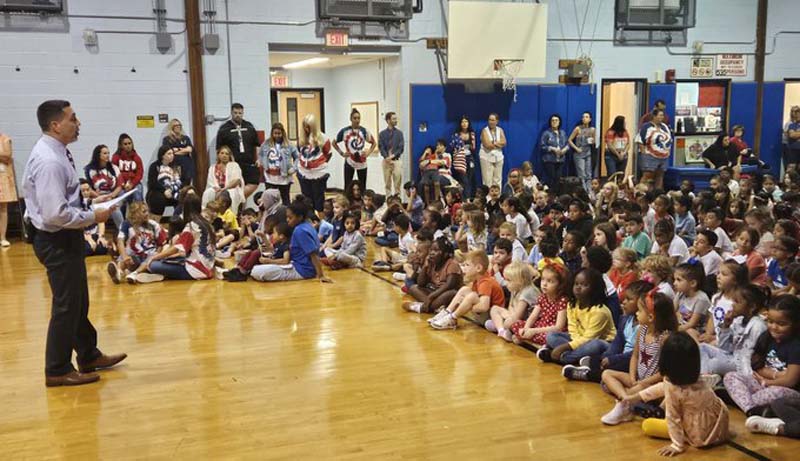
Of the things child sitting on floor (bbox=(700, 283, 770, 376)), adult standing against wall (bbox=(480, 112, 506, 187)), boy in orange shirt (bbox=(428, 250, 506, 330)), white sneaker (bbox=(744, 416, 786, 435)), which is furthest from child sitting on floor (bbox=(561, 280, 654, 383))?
adult standing against wall (bbox=(480, 112, 506, 187))

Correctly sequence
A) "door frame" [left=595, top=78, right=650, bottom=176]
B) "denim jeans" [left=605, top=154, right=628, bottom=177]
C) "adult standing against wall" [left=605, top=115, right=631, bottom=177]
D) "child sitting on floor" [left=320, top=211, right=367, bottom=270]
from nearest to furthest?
"child sitting on floor" [left=320, top=211, right=367, bottom=270] < "adult standing against wall" [left=605, top=115, right=631, bottom=177] < "denim jeans" [left=605, top=154, right=628, bottom=177] < "door frame" [left=595, top=78, right=650, bottom=176]

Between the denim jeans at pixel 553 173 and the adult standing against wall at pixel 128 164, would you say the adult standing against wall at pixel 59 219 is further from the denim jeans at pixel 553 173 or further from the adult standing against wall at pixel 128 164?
the denim jeans at pixel 553 173

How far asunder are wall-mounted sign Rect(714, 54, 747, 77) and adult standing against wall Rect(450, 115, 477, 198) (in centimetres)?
506

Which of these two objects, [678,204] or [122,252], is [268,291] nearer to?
[122,252]

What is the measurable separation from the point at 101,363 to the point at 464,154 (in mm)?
8592

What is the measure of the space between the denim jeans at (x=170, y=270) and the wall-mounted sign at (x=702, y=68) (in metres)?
10.4

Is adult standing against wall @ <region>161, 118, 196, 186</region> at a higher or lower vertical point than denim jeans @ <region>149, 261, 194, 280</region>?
higher

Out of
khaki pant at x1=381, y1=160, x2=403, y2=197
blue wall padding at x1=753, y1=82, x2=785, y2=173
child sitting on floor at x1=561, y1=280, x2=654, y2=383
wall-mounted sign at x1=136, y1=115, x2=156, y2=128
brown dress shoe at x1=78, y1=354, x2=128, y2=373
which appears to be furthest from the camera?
blue wall padding at x1=753, y1=82, x2=785, y2=173

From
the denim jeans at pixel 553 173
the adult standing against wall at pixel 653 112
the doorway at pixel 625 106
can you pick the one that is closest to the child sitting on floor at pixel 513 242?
the denim jeans at pixel 553 173

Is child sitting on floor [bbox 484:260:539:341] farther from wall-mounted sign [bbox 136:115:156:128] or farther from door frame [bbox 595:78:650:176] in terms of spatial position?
door frame [bbox 595:78:650:176]

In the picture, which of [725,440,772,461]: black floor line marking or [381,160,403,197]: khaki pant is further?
[381,160,403,197]: khaki pant

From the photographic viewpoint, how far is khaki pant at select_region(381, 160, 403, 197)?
496 inches

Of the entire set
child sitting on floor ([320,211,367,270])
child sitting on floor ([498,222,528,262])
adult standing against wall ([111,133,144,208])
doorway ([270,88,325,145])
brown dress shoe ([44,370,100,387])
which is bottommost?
brown dress shoe ([44,370,100,387])

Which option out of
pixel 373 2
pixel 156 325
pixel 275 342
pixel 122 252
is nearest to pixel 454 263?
pixel 275 342
